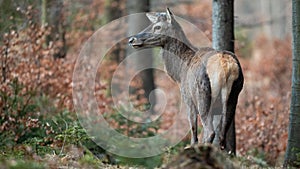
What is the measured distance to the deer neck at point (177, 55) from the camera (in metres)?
7.49

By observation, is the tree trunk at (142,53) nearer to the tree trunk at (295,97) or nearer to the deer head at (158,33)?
the deer head at (158,33)

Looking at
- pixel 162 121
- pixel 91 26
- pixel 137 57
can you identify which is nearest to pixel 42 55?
pixel 162 121

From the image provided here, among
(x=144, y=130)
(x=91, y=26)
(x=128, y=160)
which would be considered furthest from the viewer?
(x=91, y=26)

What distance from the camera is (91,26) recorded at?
1547cm

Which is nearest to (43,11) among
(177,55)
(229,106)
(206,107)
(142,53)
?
(142,53)

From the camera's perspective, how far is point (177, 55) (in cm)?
Answer: 759

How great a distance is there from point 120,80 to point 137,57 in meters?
1.02

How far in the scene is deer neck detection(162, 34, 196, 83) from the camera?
7.49m

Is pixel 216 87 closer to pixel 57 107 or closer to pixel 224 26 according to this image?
pixel 224 26

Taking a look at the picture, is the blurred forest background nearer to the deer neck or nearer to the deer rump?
the deer neck

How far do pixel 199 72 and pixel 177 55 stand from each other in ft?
2.96

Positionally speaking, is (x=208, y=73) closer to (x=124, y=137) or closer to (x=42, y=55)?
(x=124, y=137)

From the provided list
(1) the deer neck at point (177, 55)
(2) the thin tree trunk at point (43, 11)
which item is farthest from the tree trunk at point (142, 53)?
(1) the deer neck at point (177, 55)

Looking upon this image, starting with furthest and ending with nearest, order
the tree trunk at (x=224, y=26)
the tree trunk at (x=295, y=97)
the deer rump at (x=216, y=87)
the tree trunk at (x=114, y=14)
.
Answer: the tree trunk at (x=114, y=14), the tree trunk at (x=224, y=26), the tree trunk at (x=295, y=97), the deer rump at (x=216, y=87)
